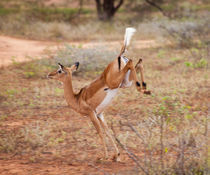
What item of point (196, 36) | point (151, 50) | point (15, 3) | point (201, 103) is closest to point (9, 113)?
point (201, 103)

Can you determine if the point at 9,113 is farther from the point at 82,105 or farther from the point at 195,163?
the point at 195,163

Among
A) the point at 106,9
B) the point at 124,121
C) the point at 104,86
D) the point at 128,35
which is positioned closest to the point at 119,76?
the point at 104,86

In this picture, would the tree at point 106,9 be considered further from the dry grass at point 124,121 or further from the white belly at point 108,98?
the white belly at point 108,98

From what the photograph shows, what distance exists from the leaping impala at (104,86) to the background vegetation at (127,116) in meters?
0.28

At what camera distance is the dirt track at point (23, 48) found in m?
11.3

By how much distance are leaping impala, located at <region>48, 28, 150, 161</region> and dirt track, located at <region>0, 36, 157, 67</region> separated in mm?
6059

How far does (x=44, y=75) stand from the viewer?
9516mm

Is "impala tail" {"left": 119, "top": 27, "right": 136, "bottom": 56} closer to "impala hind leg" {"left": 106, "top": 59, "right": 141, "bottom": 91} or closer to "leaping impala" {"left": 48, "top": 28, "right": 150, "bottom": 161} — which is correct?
"leaping impala" {"left": 48, "top": 28, "right": 150, "bottom": 161}

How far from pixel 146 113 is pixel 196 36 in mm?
7411

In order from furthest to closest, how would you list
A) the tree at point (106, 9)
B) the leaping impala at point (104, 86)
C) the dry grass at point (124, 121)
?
1. the tree at point (106, 9)
2. the dry grass at point (124, 121)
3. the leaping impala at point (104, 86)

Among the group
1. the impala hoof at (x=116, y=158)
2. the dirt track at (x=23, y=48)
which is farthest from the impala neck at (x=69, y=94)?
the dirt track at (x=23, y=48)

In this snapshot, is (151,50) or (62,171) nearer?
(62,171)

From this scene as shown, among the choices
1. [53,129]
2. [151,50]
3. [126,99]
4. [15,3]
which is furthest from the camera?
[15,3]

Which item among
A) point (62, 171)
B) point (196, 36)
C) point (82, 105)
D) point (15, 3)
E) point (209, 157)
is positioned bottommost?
point (62, 171)
